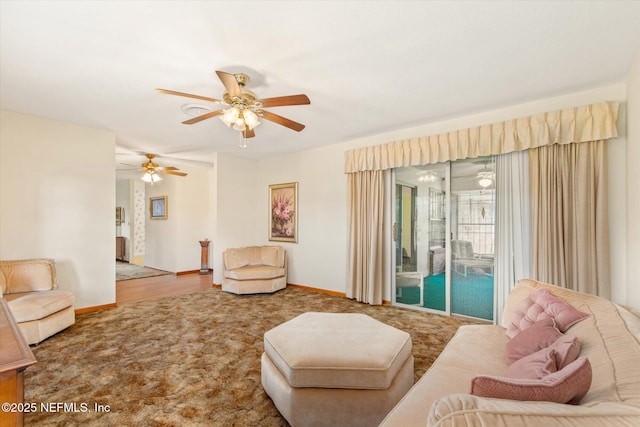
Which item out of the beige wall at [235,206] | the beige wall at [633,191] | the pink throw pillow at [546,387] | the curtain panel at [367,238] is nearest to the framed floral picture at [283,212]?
the beige wall at [235,206]

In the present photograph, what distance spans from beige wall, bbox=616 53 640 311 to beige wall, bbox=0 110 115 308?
5757 mm

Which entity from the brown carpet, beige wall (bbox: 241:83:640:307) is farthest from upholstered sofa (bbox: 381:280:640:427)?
beige wall (bbox: 241:83:640:307)

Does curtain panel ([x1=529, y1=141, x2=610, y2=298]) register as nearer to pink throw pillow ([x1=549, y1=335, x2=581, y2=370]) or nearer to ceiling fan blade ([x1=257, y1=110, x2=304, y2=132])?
pink throw pillow ([x1=549, y1=335, x2=581, y2=370])

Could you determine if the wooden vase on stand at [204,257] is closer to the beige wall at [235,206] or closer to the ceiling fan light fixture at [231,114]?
the beige wall at [235,206]

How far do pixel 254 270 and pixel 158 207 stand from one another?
401 cm

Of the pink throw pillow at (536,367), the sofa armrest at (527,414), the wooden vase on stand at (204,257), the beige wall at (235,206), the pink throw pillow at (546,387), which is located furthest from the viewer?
the wooden vase on stand at (204,257)

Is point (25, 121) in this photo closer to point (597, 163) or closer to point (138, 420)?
point (138, 420)

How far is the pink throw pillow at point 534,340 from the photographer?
4.74ft

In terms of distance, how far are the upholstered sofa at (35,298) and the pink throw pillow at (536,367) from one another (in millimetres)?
3920

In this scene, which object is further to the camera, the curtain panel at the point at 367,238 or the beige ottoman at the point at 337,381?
the curtain panel at the point at 367,238

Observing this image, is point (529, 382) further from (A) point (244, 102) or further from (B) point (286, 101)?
(A) point (244, 102)

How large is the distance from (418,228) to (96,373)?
3771mm

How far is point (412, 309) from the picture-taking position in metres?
3.98

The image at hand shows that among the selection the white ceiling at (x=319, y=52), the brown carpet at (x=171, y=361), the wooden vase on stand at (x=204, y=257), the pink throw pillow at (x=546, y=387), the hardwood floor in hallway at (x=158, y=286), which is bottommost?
the hardwood floor in hallway at (x=158, y=286)
